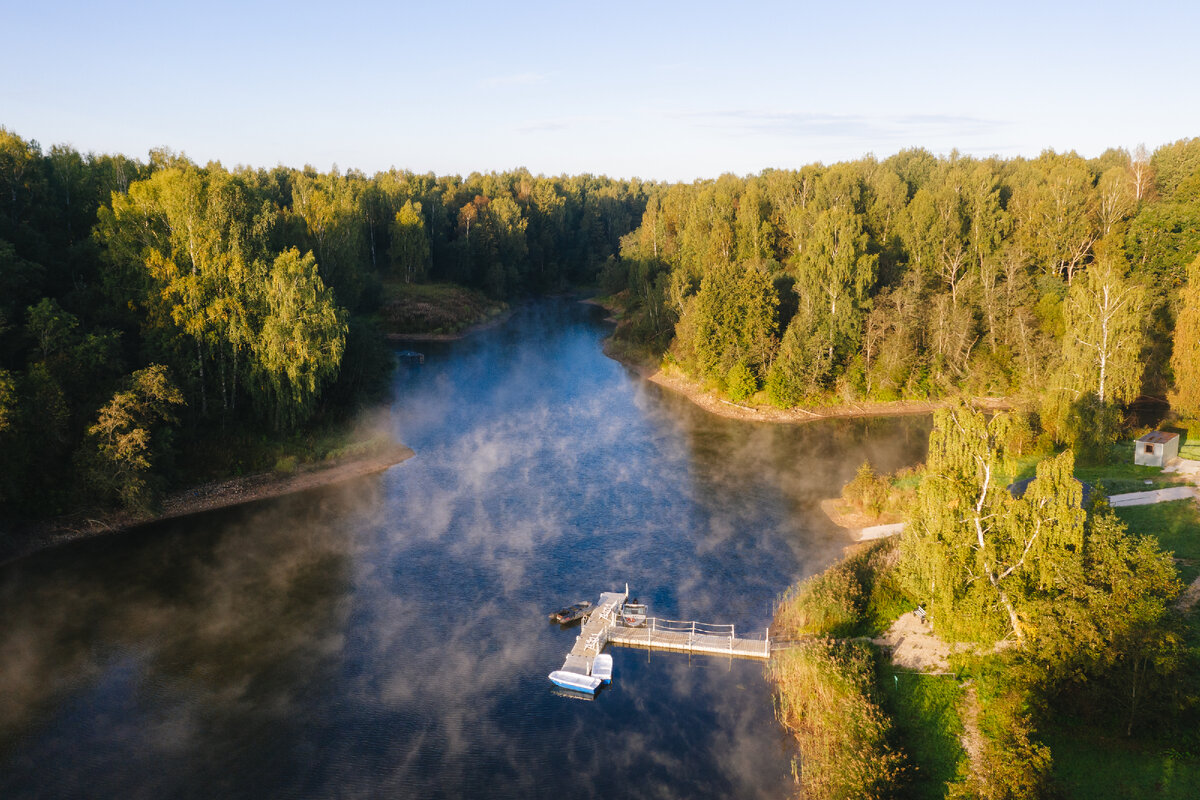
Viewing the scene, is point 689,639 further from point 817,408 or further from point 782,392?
point 817,408

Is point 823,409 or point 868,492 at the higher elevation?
point 823,409

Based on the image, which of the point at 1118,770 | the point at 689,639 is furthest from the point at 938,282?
the point at 1118,770

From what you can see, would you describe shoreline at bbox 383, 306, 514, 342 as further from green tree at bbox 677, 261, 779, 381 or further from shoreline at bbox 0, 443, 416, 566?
shoreline at bbox 0, 443, 416, 566

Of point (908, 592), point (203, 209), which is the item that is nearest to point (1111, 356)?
point (908, 592)

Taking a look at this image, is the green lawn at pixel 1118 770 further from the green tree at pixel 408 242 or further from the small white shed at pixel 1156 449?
the green tree at pixel 408 242

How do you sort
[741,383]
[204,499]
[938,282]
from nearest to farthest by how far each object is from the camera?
[204,499] → [741,383] → [938,282]
